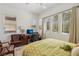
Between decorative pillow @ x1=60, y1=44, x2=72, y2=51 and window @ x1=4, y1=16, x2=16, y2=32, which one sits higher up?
window @ x1=4, y1=16, x2=16, y2=32

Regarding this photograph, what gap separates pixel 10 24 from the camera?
164cm

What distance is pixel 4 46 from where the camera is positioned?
160cm

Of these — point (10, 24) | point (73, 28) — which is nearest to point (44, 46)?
point (73, 28)

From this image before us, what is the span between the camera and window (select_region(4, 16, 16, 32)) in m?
1.57

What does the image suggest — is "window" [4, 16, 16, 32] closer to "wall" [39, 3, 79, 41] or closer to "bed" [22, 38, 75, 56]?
"bed" [22, 38, 75, 56]

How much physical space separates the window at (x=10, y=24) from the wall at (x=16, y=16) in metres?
0.06

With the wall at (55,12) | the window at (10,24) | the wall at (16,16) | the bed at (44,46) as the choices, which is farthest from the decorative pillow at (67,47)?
the window at (10,24)

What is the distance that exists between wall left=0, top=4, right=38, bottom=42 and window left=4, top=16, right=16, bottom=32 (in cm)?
6

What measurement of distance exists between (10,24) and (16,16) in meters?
0.19

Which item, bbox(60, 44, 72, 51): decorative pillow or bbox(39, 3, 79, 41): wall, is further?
bbox(39, 3, 79, 41): wall

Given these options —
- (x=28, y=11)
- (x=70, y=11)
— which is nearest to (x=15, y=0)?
(x=28, y=11)

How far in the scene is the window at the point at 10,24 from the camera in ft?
5.17

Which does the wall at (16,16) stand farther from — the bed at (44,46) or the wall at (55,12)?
the bed at (44,46)

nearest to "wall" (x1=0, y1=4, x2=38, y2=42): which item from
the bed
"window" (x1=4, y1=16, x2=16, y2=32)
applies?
"window" (x1=4, y1=16, x2=16, y2=32)
